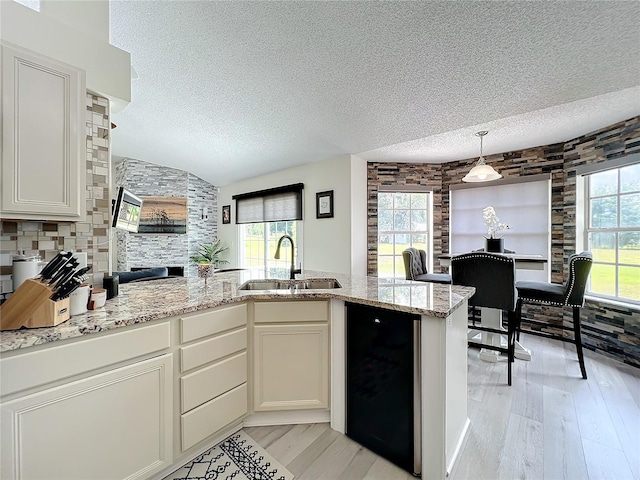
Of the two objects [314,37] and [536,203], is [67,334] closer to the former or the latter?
[314,37]

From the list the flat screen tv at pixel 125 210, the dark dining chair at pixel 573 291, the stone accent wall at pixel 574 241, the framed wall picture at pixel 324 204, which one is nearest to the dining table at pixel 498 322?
the dark dining chair at pixel 573 291

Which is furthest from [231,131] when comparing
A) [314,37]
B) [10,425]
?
[10,425]

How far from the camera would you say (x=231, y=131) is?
12.4 feet

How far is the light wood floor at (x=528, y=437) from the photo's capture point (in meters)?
1.48

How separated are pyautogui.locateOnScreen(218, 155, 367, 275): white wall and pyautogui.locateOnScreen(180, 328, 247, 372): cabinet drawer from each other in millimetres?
2426

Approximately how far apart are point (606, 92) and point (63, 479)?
402 cm

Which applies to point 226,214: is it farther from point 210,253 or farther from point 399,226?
point 399,226

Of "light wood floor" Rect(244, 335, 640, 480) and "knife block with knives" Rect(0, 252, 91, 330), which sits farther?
"light wood floor" Rect(244, 335, 640, 480)

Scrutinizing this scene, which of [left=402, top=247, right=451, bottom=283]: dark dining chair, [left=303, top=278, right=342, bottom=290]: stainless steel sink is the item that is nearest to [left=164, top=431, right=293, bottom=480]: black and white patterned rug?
[left=303, top=278, right=342, bottom=290]: stainless steel sink

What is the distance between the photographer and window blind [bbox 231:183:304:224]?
4551mm

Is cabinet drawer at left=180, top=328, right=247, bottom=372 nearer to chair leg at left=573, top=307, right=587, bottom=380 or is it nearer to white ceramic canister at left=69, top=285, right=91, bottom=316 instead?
white ceramic canister at left=69, top=285, right=91, bottom=316

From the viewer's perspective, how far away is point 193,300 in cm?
158

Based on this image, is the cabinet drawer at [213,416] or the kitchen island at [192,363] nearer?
the kitchen island at [192,363]

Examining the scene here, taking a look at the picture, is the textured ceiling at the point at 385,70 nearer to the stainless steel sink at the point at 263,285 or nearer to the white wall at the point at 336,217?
the white wall at the point at 336,217
